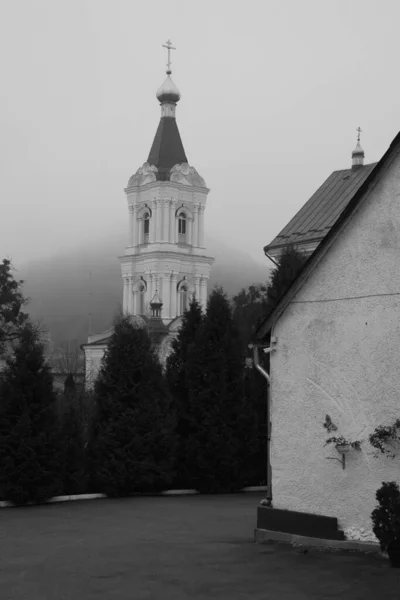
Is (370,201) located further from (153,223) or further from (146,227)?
(146,227)

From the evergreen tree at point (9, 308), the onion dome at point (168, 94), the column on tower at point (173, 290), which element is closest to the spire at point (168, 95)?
the onion dome at point (168, 94)

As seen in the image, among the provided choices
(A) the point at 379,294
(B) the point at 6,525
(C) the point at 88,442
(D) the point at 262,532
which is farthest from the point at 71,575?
(C) the point at 88,442

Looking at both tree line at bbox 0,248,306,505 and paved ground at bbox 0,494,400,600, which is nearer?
paved ground at bbox 0,494,400,600

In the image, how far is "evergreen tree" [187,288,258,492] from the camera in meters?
23.2

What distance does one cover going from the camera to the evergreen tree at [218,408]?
23156 millimetres

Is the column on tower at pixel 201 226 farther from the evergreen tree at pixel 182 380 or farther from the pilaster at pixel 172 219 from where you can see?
the evergreen tree at pixel 182 380

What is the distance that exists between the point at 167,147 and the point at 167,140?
1.00 metres

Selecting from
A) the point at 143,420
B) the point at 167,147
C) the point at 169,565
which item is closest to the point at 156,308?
the point at 167,147

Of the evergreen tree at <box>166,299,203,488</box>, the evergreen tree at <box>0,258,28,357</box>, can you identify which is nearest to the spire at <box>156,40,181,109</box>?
the evergreen tree at <box>0,258,28,357</box>

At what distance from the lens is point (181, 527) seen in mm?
15258

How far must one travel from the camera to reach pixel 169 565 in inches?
416

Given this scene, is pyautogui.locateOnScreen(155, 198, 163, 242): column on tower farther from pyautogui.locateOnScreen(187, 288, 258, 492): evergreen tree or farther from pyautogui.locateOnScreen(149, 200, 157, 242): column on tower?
pyautogui.locateOnScreen(187, 288, 258, 492): evergreen tree

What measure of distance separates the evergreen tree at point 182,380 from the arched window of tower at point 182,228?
7087 cm

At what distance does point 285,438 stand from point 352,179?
27.0m
